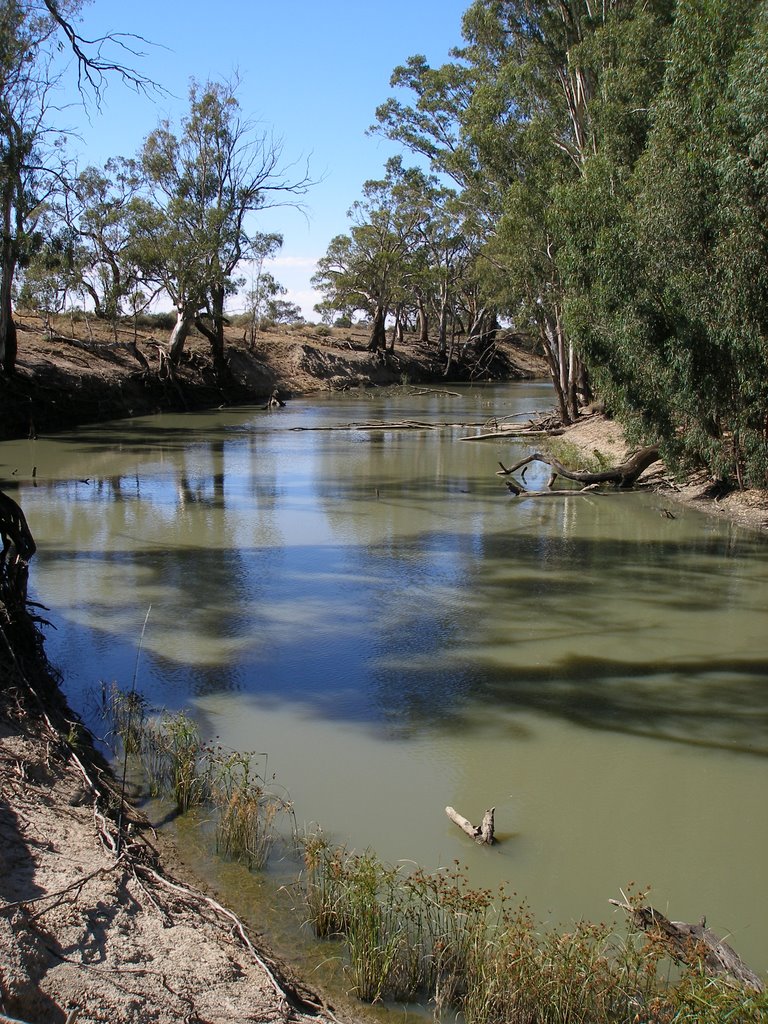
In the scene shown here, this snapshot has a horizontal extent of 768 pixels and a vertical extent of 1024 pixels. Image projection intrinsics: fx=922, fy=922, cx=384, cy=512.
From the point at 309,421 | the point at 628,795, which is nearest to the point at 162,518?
the point at 628,795

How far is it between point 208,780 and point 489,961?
2241mm

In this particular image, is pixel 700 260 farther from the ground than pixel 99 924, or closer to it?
farther from the ground

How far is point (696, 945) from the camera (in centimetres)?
353

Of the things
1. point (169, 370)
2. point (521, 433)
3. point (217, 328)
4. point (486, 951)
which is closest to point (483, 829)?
point (486, 951)

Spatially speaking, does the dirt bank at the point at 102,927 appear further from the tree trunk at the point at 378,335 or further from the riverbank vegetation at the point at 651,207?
the tree trunk at the point at 378,335

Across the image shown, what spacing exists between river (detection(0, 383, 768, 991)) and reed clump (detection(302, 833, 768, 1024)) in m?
0.32

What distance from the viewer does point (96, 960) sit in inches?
129

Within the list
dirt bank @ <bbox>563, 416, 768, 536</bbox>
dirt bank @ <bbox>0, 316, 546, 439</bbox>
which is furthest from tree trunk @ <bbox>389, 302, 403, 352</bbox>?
dirt bank @ <bbox>563, 416, 768, 536</bbox>

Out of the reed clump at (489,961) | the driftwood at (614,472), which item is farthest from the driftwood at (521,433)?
the reed clump at (489,961)

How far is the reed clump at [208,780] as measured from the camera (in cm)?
462

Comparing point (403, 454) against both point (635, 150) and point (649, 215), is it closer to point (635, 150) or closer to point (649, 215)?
point (635, 150)

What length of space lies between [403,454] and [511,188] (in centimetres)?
628

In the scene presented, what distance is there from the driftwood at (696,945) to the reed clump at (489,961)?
63 mm

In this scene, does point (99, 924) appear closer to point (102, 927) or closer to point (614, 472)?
point (102, 927)
